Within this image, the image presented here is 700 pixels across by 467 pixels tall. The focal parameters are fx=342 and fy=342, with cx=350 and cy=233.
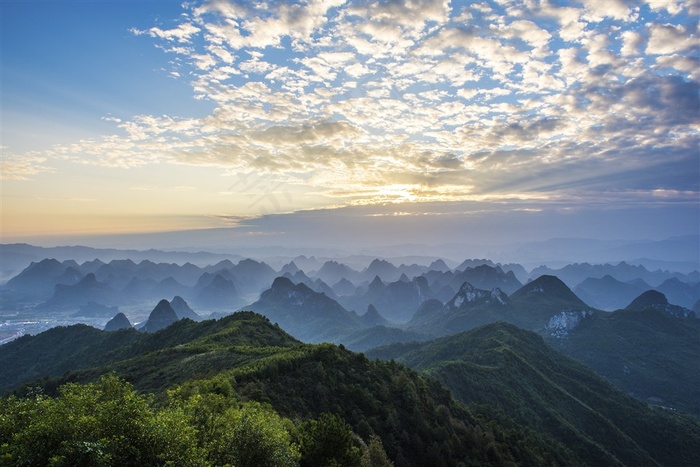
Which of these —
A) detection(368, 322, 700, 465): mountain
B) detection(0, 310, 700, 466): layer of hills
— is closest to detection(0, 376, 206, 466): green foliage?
detection(0, 310, 700, 466): layer of hills

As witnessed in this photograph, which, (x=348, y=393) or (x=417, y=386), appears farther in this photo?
(x=417, y=386)

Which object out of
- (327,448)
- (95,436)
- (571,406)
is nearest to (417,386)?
(327,448)

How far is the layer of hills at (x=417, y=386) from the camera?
193 feet

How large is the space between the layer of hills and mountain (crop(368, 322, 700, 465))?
44cm

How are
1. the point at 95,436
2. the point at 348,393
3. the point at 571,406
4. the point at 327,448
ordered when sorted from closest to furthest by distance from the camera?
the point at 95,436
the point at 327,448
the point at 348,393
the point at 571,406

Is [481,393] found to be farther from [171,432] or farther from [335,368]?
[171,432]

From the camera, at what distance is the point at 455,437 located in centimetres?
6625

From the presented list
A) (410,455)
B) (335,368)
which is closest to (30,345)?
(335,368)

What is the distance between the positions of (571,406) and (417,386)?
87.7m

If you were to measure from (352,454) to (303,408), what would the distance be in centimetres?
2502

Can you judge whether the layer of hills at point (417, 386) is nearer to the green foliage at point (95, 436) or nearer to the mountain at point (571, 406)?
the mountain at point (571, 406)

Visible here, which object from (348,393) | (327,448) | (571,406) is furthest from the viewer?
(571,406)

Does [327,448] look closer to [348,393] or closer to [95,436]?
[95,436]

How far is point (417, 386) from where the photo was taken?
77812mm
